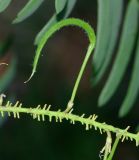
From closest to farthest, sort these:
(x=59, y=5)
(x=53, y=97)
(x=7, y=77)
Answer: (x=59, y=5), (x=7, y=77), (x=53, y=97)

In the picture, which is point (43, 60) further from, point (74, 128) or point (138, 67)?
point (138, 67)

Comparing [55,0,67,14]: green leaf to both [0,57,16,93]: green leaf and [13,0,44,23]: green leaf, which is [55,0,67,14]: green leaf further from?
[0,57,16,93]: green leaf

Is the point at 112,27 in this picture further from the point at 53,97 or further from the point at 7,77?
the point at 53,97

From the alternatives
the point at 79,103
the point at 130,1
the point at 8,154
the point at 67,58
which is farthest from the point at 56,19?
the point at 67,58

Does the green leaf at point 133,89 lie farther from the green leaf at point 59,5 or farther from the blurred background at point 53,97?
the blurred background at point 53,97

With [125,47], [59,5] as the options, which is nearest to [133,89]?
[125,47]

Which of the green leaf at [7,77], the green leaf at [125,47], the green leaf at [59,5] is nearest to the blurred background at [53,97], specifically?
the green leaf at [7,77]
